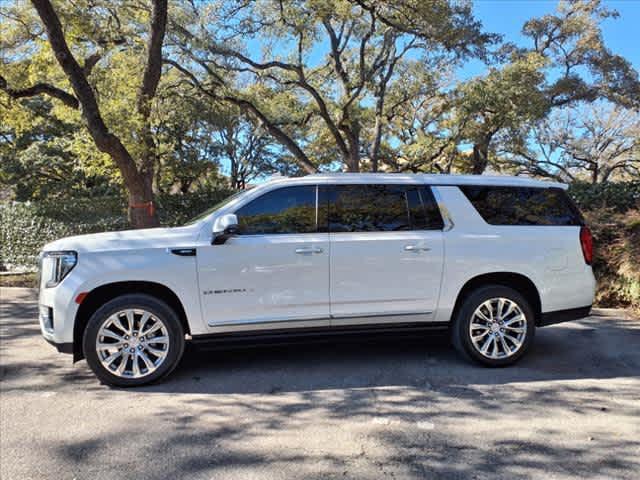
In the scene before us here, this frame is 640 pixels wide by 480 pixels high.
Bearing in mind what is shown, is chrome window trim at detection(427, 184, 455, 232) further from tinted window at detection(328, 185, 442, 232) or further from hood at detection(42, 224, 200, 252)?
hood at detection(42, 224, 200, 252)

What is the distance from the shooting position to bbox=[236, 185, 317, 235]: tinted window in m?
4.36

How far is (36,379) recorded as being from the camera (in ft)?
14.9

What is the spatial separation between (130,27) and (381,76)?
26.5 ft

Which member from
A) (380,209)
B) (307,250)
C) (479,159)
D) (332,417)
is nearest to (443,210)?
(380,209)

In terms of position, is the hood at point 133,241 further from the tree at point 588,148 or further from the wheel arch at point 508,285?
the tree at point 588,148

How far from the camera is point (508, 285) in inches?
187

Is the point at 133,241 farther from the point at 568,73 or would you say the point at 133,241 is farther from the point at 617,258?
the point at 568,73

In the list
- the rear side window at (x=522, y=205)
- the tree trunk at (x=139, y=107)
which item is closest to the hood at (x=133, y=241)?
the rear side window at (x=522, y=205)

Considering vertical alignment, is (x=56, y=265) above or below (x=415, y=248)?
below

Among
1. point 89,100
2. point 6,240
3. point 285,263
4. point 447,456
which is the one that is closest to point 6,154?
point 6,240

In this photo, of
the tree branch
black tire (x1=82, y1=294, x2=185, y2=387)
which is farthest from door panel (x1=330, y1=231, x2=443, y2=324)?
the tree branch

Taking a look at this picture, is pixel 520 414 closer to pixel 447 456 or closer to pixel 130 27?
pixel 447 456

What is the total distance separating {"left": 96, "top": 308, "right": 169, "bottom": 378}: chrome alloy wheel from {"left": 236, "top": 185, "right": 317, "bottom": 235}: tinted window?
119 centimetres

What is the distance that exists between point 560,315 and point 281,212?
305cm
